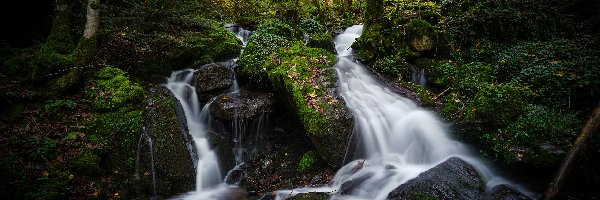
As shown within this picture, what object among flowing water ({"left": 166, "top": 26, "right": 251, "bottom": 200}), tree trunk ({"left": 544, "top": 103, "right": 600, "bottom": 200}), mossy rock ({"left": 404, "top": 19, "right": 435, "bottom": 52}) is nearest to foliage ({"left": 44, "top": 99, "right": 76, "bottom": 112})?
flowing water ({"left": 166, "top": 26, "right": 251, "bottom": 200})

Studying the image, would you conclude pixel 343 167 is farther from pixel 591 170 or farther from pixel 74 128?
pixel 74 128

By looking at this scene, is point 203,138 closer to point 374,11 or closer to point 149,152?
point 149,152

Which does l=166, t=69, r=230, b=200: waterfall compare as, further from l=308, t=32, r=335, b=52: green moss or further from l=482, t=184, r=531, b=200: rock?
l=482, t=184, r=531, b=200: rock

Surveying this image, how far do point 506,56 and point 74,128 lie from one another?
11.7m

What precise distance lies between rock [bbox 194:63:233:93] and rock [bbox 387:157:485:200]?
18.3 feet

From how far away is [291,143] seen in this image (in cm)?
805

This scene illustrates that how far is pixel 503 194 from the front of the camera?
574 cm

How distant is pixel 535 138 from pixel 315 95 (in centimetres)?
463

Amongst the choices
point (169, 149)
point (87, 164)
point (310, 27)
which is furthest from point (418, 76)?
point (87, 164)

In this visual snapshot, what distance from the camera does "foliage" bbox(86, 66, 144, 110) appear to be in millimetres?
6801

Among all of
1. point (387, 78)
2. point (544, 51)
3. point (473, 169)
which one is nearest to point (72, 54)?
point (387, 78)

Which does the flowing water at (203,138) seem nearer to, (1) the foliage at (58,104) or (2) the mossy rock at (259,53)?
(2) the mossy rock at (259,53)

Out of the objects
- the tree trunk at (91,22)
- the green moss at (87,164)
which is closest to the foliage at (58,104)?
the green moss at (87,164)

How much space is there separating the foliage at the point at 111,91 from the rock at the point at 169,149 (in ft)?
1.47
